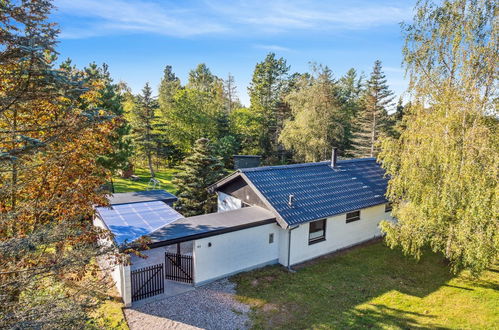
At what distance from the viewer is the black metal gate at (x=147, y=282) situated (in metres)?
10.7

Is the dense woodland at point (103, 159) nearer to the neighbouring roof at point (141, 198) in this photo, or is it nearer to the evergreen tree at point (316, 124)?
the neighbouring roof at point (141, 198)

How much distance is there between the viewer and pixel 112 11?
9.94 metres

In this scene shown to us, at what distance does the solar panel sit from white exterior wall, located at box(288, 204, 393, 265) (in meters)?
5.61

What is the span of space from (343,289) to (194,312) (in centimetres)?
587

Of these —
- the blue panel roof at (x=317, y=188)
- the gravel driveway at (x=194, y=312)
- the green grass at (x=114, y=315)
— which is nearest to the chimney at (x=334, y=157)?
the blue panel roof at (x=317, y=188)

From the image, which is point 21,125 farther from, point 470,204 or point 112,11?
point 470,204

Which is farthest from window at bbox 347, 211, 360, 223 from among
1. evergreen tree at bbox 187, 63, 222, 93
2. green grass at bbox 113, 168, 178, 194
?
evergreen tree at bbox 187, 63, 222, 93

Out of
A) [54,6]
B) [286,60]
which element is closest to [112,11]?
[54,6]

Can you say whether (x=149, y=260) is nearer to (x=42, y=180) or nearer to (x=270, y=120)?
(x=42, y=180)

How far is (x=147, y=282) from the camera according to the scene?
10758 millimetres

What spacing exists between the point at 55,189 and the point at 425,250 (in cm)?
1690

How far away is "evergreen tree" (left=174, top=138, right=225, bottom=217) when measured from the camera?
61.9 ft

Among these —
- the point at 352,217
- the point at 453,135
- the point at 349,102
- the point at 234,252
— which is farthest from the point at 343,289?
the point at 349,102

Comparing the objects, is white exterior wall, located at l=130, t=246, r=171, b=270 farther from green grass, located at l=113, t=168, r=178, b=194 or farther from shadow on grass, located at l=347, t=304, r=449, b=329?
green grass, located at l=113, t=168, r=178, b=194
